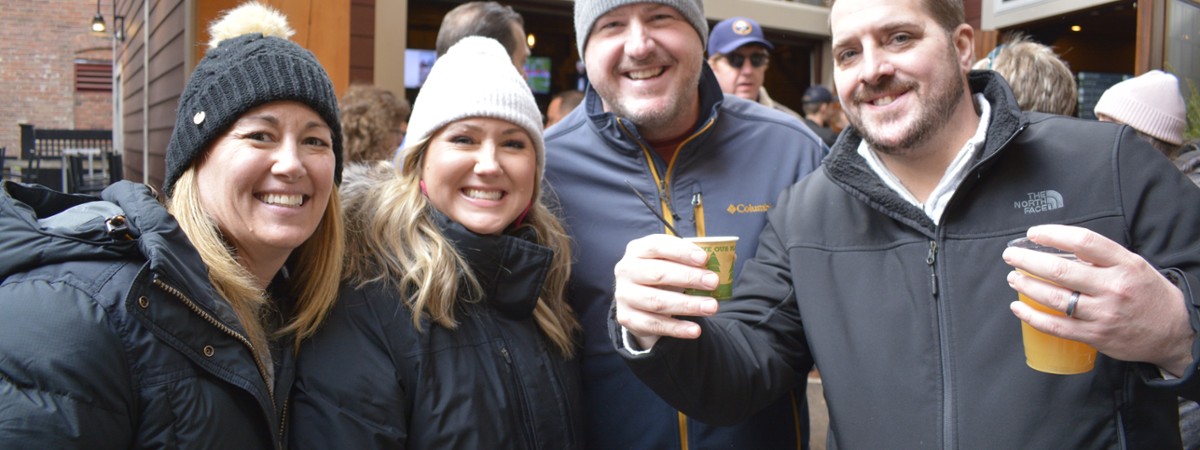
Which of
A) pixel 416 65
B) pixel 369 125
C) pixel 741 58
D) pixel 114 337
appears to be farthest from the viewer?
pixel 416 65

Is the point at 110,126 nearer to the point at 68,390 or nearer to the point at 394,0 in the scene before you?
the point at 394,0

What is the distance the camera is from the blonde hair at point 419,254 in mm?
1920

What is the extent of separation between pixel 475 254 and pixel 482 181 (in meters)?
0.19

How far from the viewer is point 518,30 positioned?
401cm

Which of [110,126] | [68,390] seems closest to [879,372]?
[68,390]

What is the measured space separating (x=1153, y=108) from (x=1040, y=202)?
2039mm

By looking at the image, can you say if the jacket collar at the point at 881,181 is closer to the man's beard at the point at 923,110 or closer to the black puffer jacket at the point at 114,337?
the man's beard at the point at 923,110

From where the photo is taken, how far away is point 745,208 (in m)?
2.38

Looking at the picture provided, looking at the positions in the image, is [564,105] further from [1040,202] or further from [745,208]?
[1040,202]

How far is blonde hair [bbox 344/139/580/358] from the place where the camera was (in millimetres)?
1920

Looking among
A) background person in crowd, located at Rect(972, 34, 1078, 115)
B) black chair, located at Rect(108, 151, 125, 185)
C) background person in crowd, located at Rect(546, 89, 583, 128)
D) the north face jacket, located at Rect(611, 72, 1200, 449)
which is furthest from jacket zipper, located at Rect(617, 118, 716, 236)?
black chair, located at Rect(108, 151, 125, 185)

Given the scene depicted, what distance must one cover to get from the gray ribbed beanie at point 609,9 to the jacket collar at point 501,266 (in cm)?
85

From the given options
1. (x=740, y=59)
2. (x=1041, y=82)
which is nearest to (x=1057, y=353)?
(x=1041, y=82)

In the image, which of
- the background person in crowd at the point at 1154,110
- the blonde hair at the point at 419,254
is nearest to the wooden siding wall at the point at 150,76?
the blonde hair at the point at 419,254
